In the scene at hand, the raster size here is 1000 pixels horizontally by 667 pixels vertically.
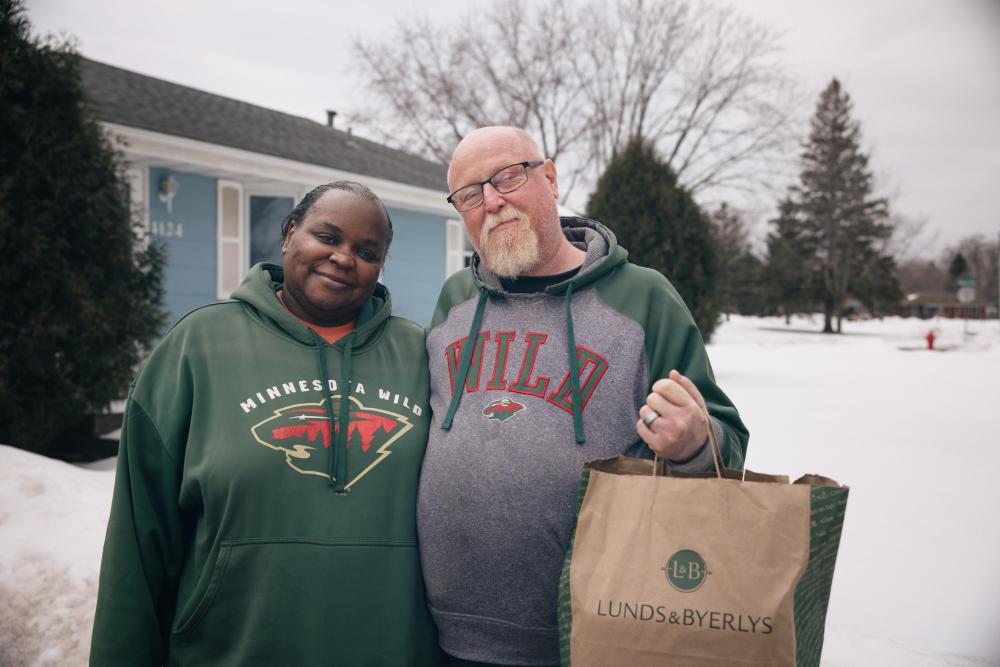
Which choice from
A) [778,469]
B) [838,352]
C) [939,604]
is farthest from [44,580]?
[838,352]

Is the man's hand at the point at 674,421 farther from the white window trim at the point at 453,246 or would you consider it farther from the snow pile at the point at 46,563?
the white window trim at the point at 453,246

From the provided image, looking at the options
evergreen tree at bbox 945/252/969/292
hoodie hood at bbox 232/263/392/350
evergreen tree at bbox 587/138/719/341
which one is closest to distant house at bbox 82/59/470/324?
evergreen tree at bbox 587/138/719/341

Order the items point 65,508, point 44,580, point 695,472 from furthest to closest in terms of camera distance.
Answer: point 65,508 → point 44,580 → point 695,472

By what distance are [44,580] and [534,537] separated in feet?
7.73

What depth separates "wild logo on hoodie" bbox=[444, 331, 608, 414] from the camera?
1.88m

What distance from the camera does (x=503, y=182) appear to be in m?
2.16

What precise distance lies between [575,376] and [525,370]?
0.15 m

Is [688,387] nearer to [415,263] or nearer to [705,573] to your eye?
[705,573]

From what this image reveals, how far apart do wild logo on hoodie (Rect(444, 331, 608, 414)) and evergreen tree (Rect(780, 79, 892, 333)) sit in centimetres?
3986

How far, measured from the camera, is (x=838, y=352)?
22.0 meters

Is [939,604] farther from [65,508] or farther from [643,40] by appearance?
[643,40]

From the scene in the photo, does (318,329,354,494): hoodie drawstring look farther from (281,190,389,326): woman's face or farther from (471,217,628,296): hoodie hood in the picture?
(471,217,628,296): hoodie hood

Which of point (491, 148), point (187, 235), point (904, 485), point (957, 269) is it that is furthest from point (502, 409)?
point (957, 269)

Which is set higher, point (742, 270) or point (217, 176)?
point (742, 270)
